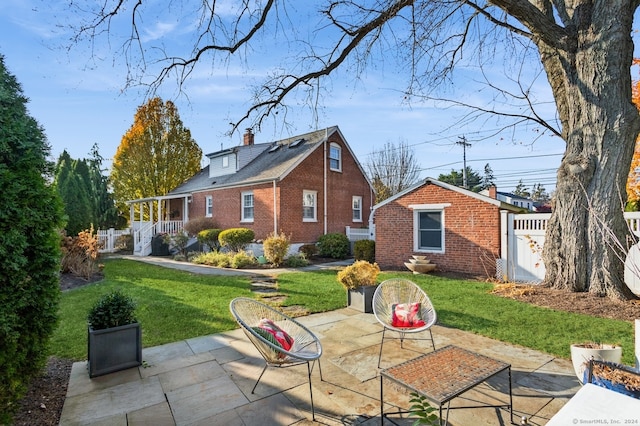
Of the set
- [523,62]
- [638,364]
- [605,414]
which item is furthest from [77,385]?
[523,62]

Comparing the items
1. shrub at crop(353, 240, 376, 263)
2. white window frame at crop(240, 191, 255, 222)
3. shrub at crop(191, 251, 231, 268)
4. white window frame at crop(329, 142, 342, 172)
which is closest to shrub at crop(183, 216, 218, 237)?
white window frame at crop(240, 191, 255, 222)

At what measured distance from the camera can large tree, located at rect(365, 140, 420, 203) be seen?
87.6ft

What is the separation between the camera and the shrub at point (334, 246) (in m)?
15.1

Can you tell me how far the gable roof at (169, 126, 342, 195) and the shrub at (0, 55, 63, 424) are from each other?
12.0m

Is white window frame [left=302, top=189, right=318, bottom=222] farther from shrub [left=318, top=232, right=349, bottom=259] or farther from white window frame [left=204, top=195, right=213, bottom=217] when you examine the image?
white window frame [left=204, top=195, right=213, bottom=217]

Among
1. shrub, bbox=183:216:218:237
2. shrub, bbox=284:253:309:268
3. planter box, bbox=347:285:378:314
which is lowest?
shrub, bbox=284:253:309:268

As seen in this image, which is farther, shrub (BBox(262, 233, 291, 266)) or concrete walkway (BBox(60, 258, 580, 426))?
shrub (BBox(262, 233, 291, 266))

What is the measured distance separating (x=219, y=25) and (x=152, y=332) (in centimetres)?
511

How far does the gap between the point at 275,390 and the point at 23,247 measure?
8.40 feet

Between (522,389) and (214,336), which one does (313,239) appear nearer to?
(214,336)

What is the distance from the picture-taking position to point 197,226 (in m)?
17.5

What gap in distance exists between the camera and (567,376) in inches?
132

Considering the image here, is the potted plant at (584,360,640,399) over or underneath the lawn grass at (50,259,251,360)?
over

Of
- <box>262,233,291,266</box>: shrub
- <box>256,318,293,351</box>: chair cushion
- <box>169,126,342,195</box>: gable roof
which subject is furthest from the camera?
<box>169,126,342,195</box>: gable roof
